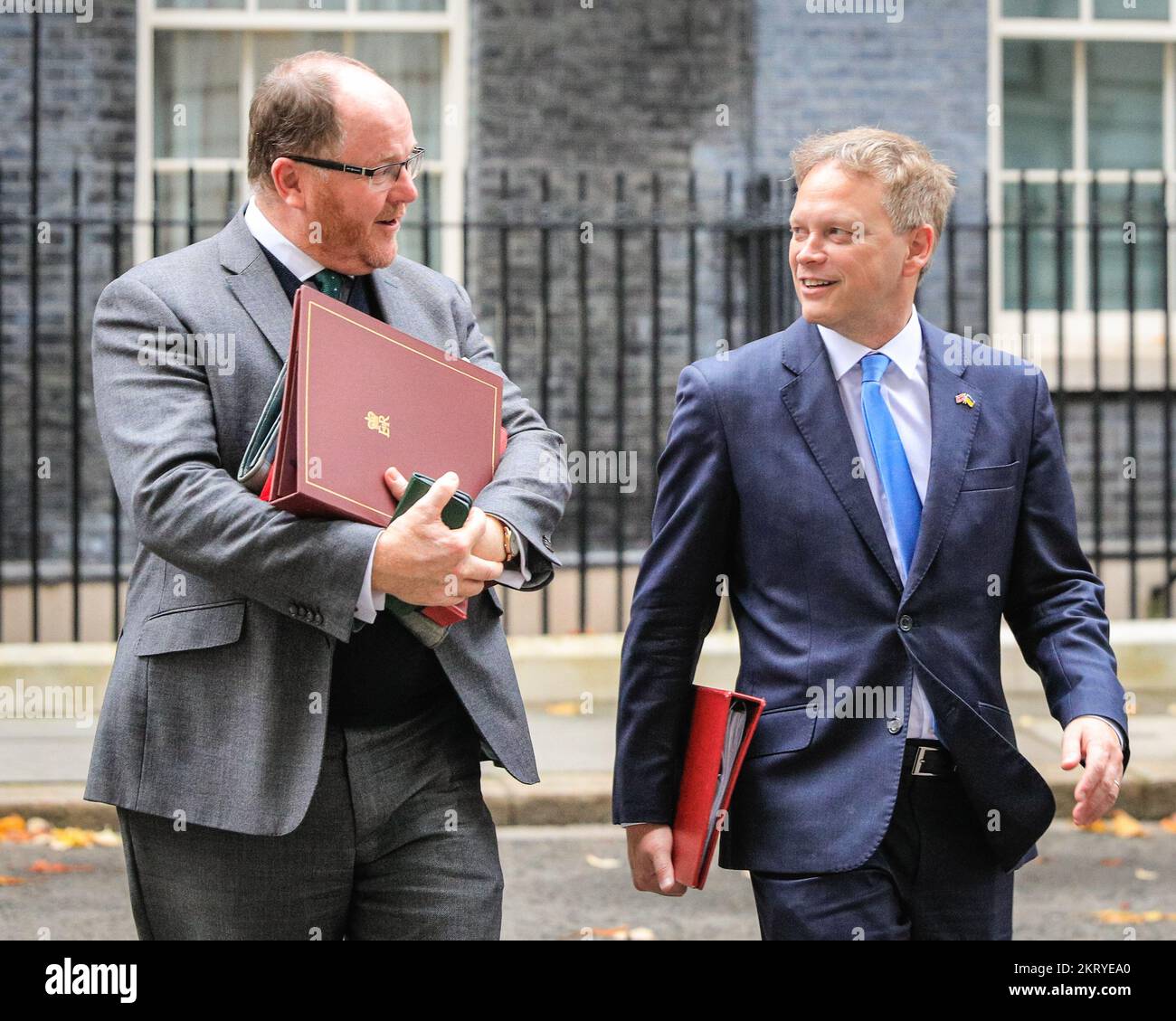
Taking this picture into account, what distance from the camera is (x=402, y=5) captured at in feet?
34.1

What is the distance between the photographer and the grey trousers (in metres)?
2.71

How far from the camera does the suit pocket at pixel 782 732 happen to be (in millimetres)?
2855

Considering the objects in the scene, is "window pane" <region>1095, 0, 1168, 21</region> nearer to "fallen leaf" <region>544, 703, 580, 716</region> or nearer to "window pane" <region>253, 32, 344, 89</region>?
"window pane" <region>253, 32, 344, 89</region>

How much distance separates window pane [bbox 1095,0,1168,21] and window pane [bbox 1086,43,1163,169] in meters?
0.19

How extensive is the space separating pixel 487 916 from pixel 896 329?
4.23ft

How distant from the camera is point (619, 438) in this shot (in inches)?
352

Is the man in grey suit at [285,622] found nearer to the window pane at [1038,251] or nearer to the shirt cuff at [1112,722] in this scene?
the shirt cuff at [1112,722]

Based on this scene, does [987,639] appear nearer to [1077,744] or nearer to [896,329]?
[1077,744]

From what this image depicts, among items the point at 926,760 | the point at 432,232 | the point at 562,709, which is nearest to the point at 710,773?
the point at 926,760

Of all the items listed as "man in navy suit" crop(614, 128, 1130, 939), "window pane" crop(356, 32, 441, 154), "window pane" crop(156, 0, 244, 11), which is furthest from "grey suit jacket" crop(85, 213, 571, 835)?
"window pane" crop(156, 0, 244, 11)

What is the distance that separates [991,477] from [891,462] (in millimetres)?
185

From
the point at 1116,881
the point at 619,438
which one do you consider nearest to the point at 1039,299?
the point at 619,438

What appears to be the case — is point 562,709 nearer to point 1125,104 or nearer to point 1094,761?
point 1094,761

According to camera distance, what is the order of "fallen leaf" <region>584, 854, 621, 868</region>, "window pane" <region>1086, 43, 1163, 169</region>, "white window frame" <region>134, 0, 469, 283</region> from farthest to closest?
"window pane" <region>1086, 43, 1163, 169</region>
"white window frame" <region>134, 0, 469, 283</region>
"fallen leaf" <region>584, 854, 621, 868</region>
